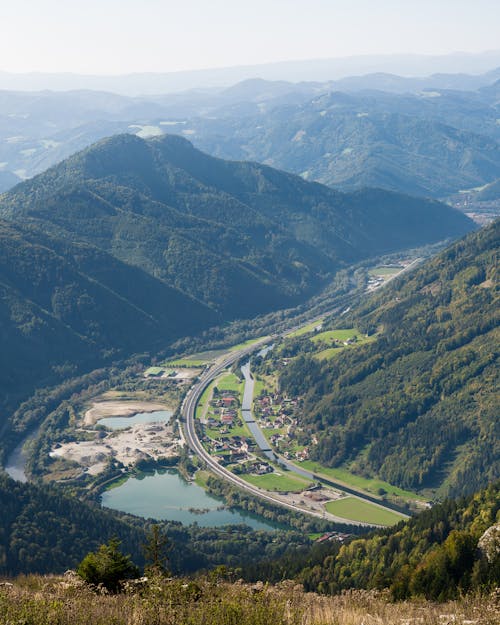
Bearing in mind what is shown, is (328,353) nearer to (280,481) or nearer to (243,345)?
(243,345)

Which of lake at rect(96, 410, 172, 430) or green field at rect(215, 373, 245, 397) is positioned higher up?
green field at rect(215, 373, 245, 397)

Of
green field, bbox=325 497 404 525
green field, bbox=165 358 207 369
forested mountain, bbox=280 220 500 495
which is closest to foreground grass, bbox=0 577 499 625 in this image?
green field, bbox=325 497 404 525

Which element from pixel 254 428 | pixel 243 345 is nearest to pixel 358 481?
pixel 254 428

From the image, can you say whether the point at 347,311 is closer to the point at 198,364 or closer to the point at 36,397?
the point at 198,364

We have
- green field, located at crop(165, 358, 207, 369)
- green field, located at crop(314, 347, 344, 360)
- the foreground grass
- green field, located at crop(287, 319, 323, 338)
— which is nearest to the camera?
the foreground grass

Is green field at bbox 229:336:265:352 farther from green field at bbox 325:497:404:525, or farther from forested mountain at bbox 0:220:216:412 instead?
green field at bbox 325:497:404:525

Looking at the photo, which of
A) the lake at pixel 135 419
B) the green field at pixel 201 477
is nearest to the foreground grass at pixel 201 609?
the green field at pixel 201 477

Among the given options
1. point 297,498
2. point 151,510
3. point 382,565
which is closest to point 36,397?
point 151,510
